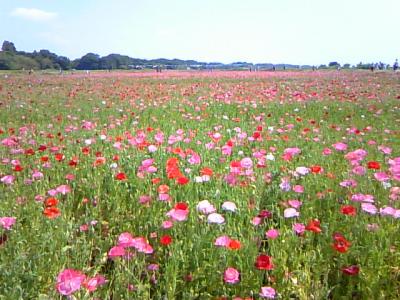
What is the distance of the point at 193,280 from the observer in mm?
2039

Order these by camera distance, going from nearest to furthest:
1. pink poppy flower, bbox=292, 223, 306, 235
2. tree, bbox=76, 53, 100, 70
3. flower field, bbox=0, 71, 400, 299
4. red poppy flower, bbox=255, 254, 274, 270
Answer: red poppy flower, bbox=255, 254, 274, 270 < flower field, bbox=0, 71, 400, 299 < pink poppy flower, bbox=292, 223, 306, 235 < tree, bbox=76, 53, 100, 70

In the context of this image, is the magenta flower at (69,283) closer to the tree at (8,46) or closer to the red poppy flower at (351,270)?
the red poppy flower at (351,270)

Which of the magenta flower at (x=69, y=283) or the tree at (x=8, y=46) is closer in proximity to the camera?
the magenta flower at (x=69, y=283)

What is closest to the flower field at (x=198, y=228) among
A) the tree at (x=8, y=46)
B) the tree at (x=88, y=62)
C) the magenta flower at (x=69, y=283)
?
the magenta flower at (x=69, y=283)

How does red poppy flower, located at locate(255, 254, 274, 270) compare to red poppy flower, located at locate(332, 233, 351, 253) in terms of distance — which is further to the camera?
red poppy flower, located at locate(332, 233, 351, 253)

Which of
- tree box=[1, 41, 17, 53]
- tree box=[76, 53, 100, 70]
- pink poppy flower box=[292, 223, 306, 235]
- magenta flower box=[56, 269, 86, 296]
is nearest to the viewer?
magenta flower box=[56, 269, 86, 296]

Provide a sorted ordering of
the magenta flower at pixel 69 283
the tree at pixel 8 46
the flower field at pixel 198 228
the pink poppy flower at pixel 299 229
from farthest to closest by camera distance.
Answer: the tree at pixel 8 46 < the pink poppy flower at pixel 299 229 < the flower field at pixel 198 228 < the magenta flower at pixel 69 283

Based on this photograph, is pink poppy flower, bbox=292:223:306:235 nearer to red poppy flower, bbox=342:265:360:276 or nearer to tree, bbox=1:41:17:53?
red poppy flower, bbox=342:265:360:276

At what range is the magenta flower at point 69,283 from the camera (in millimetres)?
1514

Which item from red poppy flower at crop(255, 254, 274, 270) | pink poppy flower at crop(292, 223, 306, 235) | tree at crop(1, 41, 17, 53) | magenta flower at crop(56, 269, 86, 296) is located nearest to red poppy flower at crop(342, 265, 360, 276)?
pink poppy flower at crop(292, 223, 306, 235)

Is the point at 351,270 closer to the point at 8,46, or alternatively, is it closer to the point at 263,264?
the point at 263,264

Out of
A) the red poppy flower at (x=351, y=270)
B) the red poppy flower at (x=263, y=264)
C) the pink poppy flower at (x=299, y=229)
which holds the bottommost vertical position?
the red poppy flower at (x=351, y=270)

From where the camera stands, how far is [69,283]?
1528 mm

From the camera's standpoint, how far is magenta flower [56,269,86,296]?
1.51m
